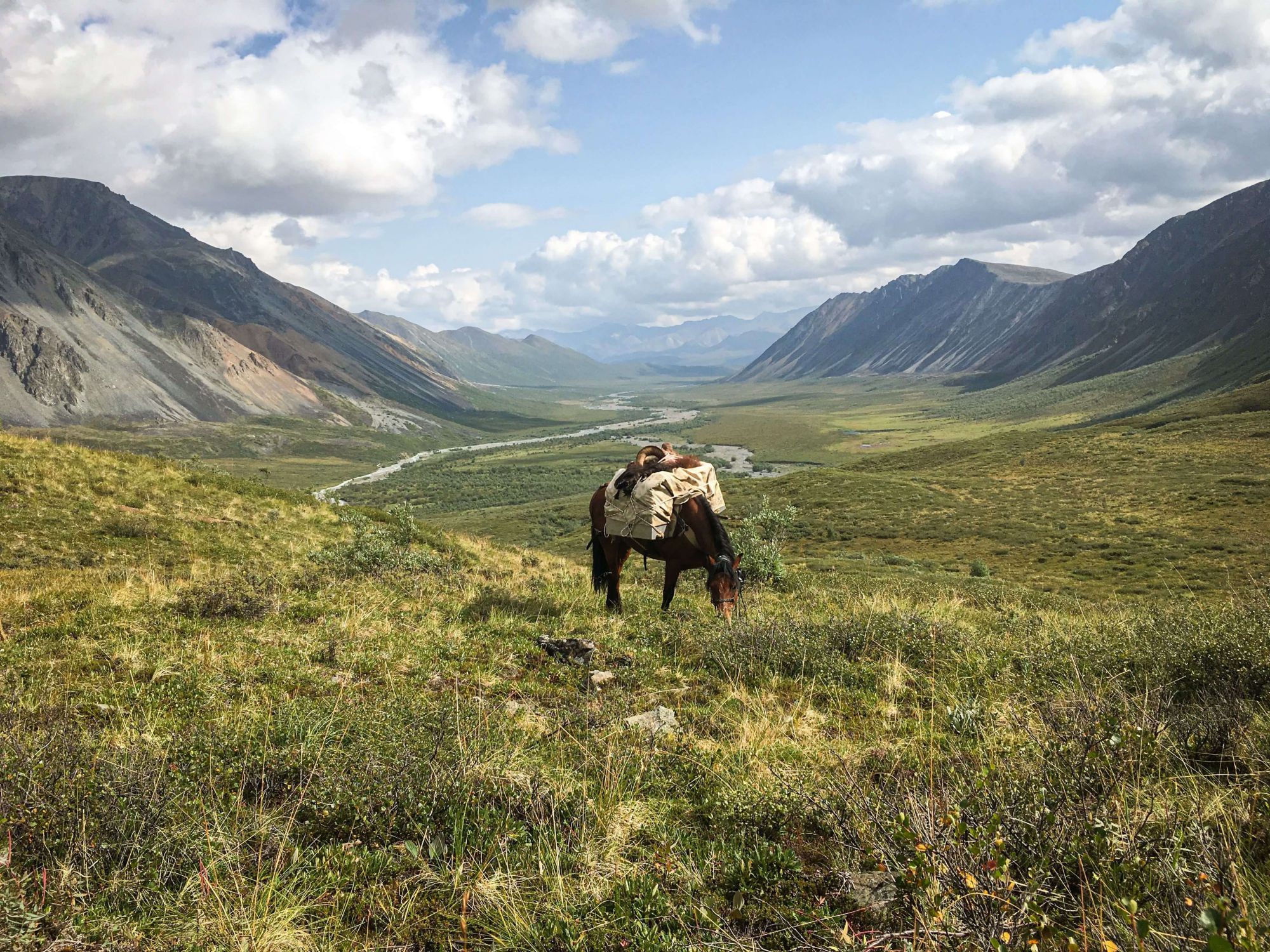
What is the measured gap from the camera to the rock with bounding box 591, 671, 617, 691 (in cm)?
644

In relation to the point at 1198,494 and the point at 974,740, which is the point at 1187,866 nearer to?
the point at 974,740

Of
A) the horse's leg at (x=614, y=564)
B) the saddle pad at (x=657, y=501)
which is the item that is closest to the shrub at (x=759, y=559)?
the horse's leg at (x=614, y=564)

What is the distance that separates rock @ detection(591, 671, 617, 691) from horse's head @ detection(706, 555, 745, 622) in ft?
9.04

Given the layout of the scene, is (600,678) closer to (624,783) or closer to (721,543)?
(624,783)

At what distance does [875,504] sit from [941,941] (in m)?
49.8

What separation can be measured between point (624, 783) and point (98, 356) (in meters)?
197

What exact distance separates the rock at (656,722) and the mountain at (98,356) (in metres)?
168

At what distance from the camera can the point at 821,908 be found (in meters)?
2.57

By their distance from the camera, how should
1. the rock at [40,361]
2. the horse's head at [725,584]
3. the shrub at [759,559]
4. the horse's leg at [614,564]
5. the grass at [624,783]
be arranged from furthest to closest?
the rock at [40,361]
the shrub at [759,559]
the horse's leg at [614,564]
the horse's head at [725,584]
the grass at [624,783]

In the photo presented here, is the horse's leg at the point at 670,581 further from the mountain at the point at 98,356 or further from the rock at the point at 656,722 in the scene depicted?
the mountain at the point at 98,356

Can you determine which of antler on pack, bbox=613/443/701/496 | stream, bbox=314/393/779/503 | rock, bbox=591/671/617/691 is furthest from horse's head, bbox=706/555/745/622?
stream, bbox=314/393/779/503

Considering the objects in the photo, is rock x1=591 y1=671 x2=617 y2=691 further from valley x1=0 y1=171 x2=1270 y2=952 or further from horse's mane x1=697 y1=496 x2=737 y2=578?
horse's mane x1=697 y1=496 x2=737 y2=578

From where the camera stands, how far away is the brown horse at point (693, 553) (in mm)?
9195

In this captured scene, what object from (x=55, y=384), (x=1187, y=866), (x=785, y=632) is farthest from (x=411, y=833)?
(x=55, y=384)
